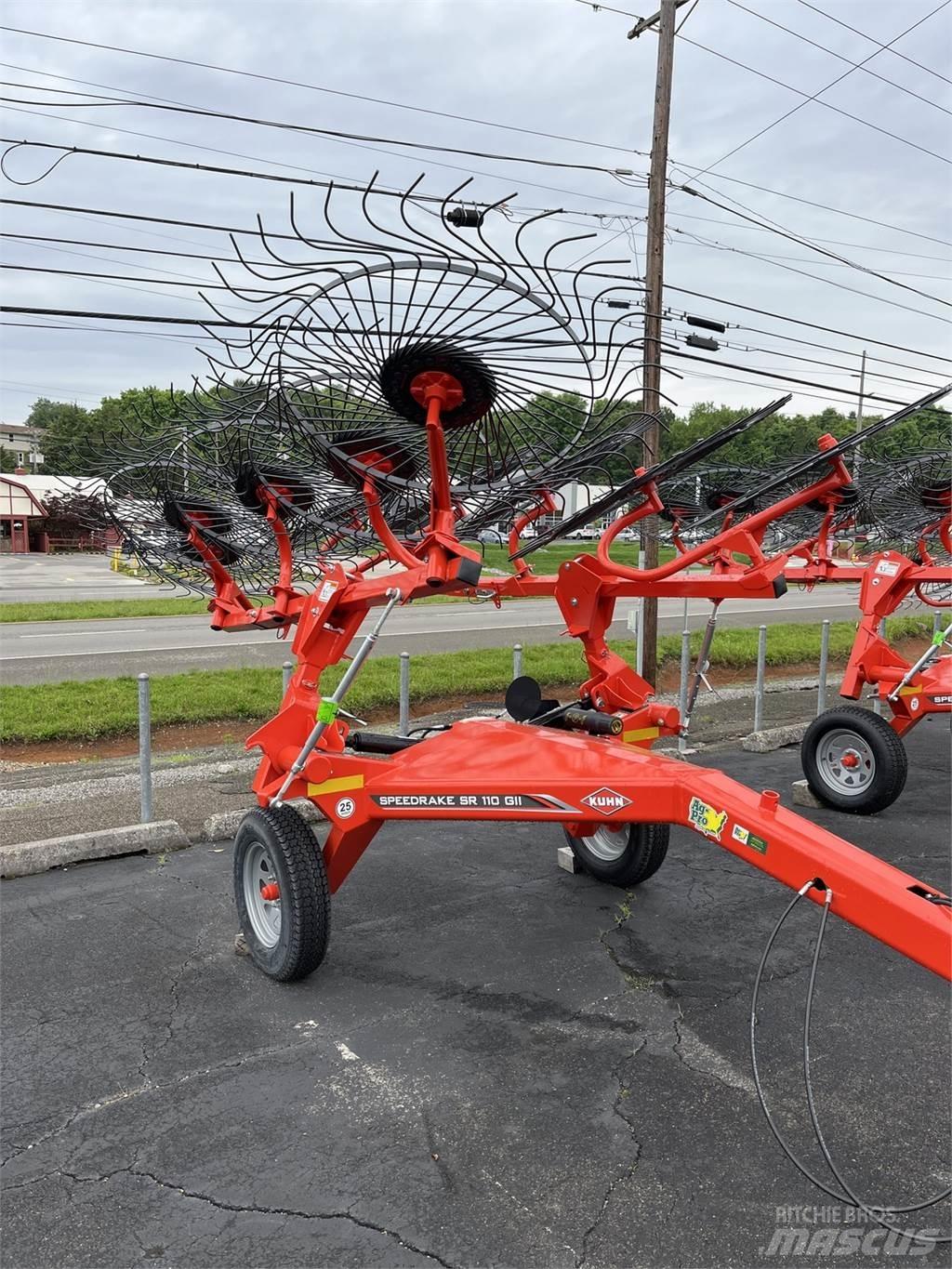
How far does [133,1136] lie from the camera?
130 inches

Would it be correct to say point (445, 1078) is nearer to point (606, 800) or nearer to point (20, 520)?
point (606, 800)

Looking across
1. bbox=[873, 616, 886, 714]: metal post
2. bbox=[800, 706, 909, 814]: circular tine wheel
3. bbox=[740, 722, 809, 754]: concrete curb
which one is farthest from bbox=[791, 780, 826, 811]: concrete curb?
bbox=[740, 722, 809, 754]: concrete curb

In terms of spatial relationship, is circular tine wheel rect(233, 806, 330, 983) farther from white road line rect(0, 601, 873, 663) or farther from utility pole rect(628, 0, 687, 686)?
white road line rect(0, 601, 873, 663)

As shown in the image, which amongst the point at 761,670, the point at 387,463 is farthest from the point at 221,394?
the point at 761,670

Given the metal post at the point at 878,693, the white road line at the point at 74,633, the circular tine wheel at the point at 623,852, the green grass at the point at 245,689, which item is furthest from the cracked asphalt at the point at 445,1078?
the white road line at the point at 74,633

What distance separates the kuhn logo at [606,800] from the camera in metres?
3.66

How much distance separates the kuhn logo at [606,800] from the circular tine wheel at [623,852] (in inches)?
67.3

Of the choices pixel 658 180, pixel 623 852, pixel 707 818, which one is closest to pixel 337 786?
pixel 707 818

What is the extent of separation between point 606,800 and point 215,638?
14876 millimetres

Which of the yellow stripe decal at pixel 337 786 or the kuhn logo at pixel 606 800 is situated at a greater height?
the kuhn logo at pixel 606 800

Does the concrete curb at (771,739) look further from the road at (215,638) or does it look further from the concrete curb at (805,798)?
the road at (215,638)

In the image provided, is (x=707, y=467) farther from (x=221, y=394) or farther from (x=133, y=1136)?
(x=133, y=1136)

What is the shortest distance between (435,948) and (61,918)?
6.73 feet

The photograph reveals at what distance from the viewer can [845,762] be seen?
304 inches
